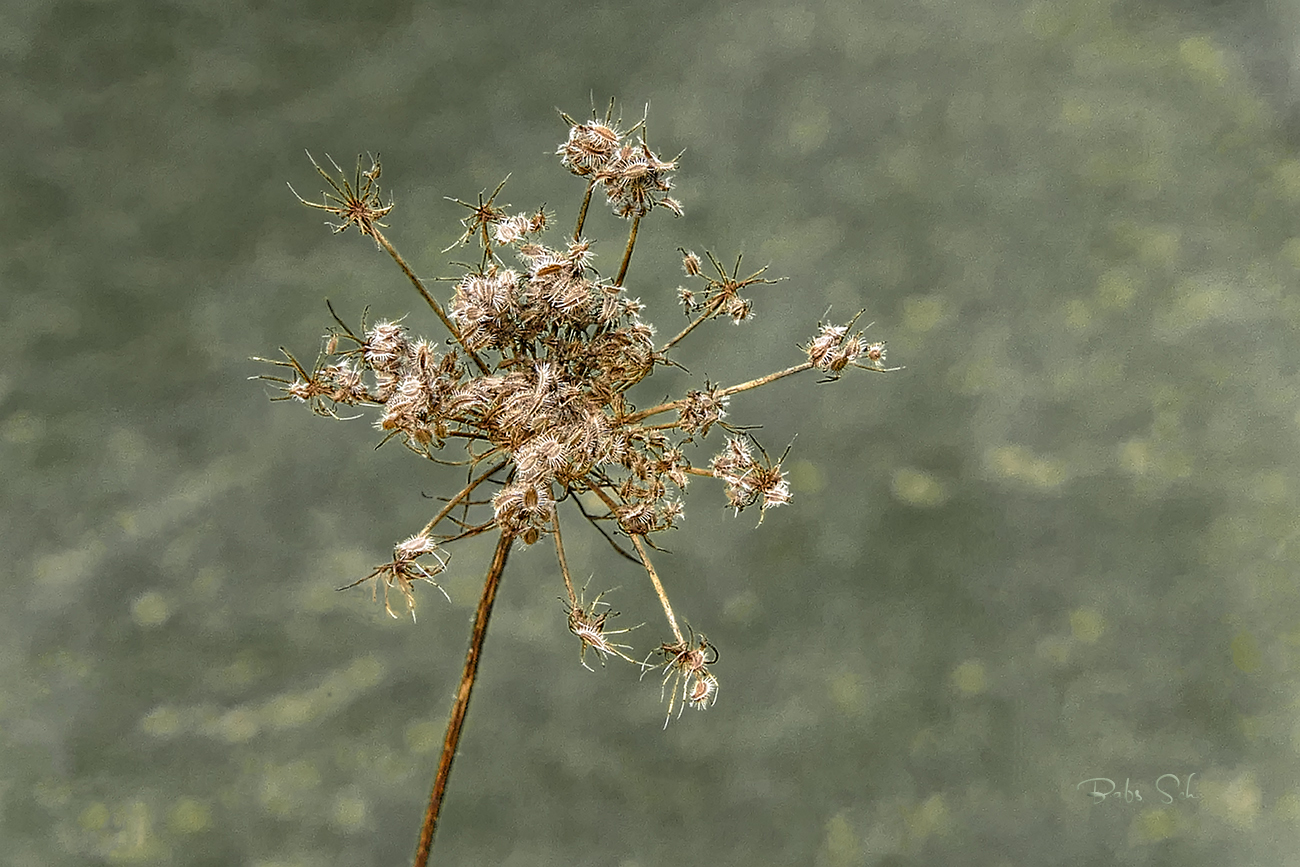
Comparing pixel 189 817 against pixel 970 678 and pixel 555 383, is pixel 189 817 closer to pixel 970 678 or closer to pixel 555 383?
pixel 555 383

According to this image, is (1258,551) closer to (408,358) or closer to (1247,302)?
(1247,302)

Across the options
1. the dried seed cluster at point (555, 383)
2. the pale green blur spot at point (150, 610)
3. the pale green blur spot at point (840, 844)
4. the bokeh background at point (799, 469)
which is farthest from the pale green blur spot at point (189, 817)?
the pale green blur spot at point (840, 844)

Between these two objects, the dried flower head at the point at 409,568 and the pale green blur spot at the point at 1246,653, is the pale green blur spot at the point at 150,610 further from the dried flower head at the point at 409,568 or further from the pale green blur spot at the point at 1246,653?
the pale green blur spot at the point at 1246,653

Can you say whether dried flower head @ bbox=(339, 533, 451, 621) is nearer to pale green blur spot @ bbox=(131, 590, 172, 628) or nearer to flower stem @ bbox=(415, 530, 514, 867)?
flower stem @ bbox=(415, 530, 514, 867)

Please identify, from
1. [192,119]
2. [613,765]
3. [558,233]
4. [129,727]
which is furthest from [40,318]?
[613,765]

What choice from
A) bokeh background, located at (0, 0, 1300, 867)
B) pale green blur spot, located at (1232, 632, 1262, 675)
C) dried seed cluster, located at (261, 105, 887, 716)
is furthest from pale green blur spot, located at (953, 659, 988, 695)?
dried seed cluster, located at (261, 105, 887, 716)
